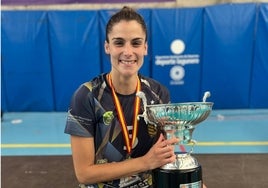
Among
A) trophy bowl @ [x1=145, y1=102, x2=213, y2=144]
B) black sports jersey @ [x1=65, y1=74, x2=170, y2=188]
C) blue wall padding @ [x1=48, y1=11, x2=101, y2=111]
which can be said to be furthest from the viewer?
blue wall padding @ [x1=48, y1=11, x2=101, y2=111]

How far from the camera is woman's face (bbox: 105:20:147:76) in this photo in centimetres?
148

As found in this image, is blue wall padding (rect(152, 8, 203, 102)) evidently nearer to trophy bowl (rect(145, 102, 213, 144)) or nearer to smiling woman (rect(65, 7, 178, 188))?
smiling woman (rect(65, 7, 178, 188))

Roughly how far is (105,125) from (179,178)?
435mm

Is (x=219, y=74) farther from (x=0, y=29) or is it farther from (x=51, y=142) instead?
(x=0, y=29)

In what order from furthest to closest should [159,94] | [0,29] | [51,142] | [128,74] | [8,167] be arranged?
[0,29]
[51,142]
[8,167]
[159,94]
[128,74]

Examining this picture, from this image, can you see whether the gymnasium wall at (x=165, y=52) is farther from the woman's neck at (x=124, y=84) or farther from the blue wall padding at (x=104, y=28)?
the woman's neck at (x=124, y=84)

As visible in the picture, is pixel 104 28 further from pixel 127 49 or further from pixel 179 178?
pixel 179 178

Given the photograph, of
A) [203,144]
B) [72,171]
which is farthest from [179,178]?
[203,144]

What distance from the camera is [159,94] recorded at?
1.78 m

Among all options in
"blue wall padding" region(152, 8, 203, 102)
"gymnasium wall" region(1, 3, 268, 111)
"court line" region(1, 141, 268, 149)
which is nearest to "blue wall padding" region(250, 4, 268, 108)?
"gymnasium wall" region(1, 3, 268, 111)

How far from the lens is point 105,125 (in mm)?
1624

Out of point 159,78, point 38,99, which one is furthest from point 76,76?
point 159,78

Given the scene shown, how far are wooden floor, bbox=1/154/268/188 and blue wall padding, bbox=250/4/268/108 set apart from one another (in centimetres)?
257

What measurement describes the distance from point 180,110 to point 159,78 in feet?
17.8
